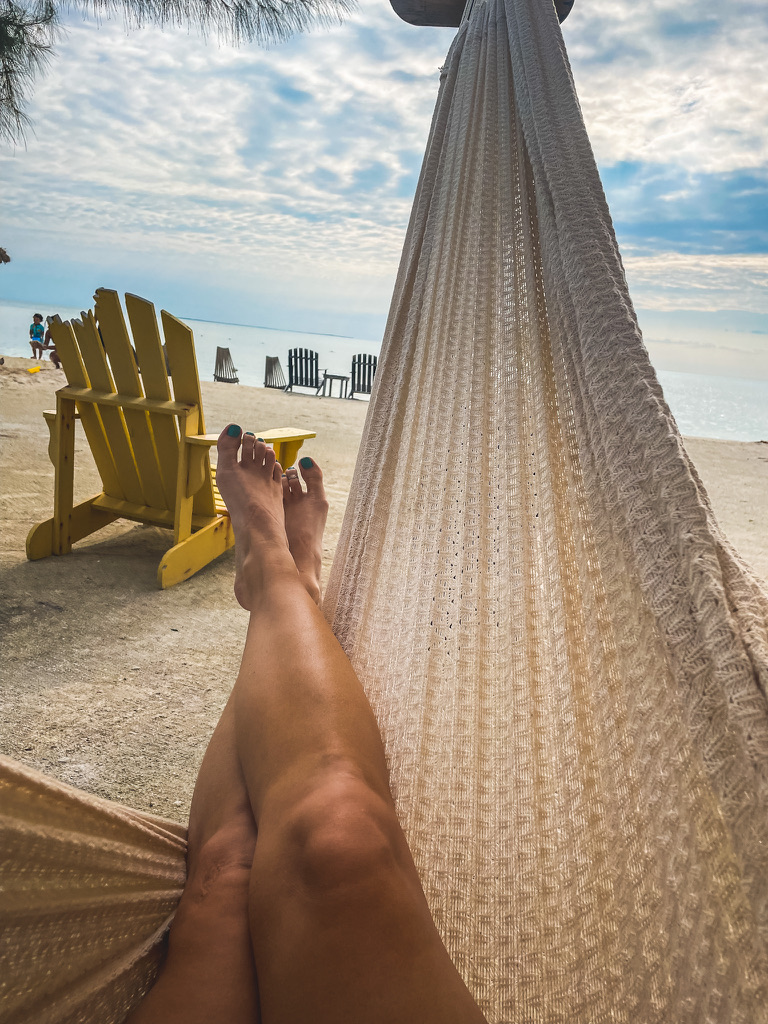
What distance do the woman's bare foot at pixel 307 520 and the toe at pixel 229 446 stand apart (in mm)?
137

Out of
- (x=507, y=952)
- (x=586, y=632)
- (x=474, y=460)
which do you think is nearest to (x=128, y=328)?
(x=474, y=460)

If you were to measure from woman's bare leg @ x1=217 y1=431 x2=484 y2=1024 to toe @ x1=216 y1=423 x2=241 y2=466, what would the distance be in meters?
0.68

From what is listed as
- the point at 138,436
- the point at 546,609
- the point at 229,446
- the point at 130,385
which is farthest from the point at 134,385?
the point at 546,609

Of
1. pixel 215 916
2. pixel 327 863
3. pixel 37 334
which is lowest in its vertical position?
pixel 215 916

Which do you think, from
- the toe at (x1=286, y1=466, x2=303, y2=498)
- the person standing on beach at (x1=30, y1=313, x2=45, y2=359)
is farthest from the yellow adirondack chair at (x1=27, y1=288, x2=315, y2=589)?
the person standing on beach at (x1=30, y1=313, x2=45, y2=359)

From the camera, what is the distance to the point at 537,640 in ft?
2.42

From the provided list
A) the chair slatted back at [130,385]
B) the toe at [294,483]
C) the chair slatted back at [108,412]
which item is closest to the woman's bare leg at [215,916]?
the toe at [294,483]

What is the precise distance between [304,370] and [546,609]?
9.40m

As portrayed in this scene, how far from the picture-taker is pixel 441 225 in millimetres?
1115

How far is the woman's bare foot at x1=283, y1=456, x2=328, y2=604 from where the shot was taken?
118 centimetres

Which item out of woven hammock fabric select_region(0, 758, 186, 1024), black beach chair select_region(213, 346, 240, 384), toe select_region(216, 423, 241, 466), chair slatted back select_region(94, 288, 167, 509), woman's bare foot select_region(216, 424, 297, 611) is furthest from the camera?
black beach chair select_region(213, 346, 240, 384)

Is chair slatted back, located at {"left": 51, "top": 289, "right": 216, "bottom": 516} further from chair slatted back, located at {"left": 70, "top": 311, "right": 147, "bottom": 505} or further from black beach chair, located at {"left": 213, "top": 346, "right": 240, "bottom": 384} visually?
black beach chair, located at {"left": 213, "top": 346, "right": 240, "bottom": 384}

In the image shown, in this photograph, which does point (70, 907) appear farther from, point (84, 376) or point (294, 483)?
point (84, 376)

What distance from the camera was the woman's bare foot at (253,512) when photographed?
3.30 ft
